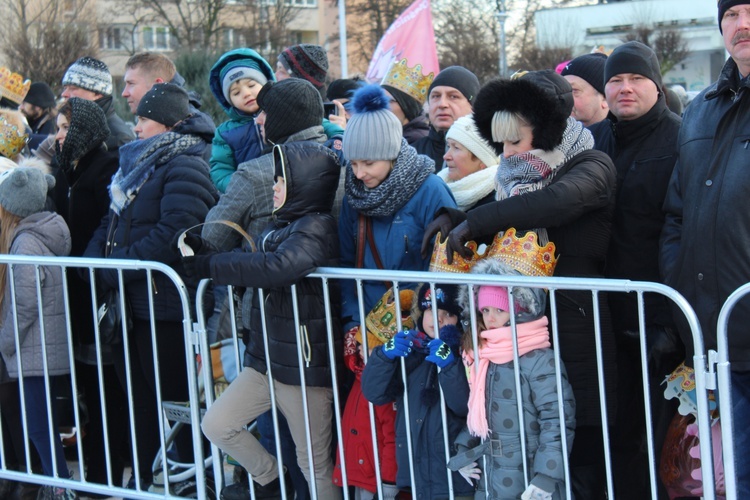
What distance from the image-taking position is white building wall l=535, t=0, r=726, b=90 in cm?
4672

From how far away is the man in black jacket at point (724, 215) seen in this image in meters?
3.22

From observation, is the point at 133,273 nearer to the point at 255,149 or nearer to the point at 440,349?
the point at 255,149

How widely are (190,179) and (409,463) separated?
6.64 feet

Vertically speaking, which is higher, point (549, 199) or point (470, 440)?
point (549, 199)

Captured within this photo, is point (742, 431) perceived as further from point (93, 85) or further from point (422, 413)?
point (93, 85)

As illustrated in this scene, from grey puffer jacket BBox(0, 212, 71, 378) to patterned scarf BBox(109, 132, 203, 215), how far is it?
1.63ft

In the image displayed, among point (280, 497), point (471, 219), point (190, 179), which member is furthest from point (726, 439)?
point (190, 179)

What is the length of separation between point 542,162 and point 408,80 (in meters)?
2.59

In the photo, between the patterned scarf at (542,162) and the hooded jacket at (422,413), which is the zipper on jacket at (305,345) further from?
the patterned scarf at (542,162)

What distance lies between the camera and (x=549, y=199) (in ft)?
11.6

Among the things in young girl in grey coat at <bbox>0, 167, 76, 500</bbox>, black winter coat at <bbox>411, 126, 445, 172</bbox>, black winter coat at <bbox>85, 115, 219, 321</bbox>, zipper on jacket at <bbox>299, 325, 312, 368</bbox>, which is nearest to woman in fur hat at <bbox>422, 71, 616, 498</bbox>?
zipper on jacket at <bbox>299, 325, 312, 368</bbox>

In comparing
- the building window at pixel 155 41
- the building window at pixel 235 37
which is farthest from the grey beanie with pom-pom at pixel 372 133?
the building window at pixel 155 41

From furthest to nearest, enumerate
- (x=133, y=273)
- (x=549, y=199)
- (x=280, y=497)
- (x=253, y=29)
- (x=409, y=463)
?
1. (x=253, y=29)
2. (x=133, y=273)
3. (x=280, y=497)
4. (x=409, y=463)
5. (x=549, y=199)

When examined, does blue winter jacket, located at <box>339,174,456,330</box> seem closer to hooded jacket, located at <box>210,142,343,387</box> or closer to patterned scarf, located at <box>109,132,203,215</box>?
hooded jacket, located at <box>210,142,343,387</box>
